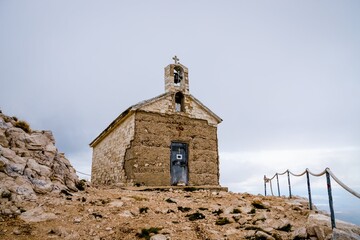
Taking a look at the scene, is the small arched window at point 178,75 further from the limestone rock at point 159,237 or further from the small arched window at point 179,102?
the limestone rock at point 159,237

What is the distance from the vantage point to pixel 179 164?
15.7 meters

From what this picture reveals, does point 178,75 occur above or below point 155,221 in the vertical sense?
above

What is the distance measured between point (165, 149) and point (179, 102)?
339 centimetres

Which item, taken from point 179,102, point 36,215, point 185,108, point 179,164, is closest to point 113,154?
point 179,164

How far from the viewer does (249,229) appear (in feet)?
22.8

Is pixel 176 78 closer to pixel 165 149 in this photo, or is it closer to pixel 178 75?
pixel 178 75

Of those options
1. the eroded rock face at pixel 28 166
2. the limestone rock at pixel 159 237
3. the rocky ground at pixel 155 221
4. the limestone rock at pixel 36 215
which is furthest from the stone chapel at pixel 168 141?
the limestone rock at pixel 159 237

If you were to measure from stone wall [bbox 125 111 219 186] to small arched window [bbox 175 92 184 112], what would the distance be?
66 cm

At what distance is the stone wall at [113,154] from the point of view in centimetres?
1566

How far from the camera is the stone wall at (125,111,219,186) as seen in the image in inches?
572

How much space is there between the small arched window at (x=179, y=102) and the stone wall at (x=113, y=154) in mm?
3037

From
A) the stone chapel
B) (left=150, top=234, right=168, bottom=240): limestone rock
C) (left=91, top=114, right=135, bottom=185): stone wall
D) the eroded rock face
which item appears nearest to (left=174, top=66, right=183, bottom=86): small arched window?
the stone chapel

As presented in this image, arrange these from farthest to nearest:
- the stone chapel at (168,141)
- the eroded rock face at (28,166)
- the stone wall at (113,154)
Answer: the stone wall at (113,154) < the stone chapel at (168,141) < the eroded rock face at (28,166)

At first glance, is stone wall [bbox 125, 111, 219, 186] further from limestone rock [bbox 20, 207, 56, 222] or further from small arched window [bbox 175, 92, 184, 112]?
limestone rock [bbox 20, 207, 56, 222]
